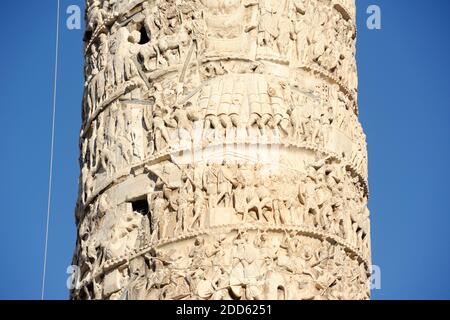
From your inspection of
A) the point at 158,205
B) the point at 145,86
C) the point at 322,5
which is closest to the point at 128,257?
the point at 158,205

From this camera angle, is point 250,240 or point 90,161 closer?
point 250,240

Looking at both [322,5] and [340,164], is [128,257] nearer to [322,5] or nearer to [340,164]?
[340,164]

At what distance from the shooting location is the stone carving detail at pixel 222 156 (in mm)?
14430

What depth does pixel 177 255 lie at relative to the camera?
14438 millimetres

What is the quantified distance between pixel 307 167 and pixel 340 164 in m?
0.42

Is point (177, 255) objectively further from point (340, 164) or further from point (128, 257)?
point (340, 164)

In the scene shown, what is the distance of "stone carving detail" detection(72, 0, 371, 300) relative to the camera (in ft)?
47.3

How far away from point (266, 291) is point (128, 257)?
1.25 meters

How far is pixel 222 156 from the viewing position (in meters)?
14.8
